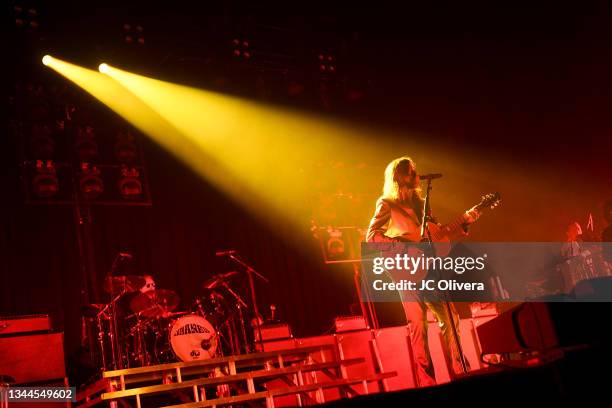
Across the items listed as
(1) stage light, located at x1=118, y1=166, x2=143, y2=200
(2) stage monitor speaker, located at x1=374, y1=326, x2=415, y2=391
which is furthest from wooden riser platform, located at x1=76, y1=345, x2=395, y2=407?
(1) stage light, located at x1=118, y1=166, x2=143, y2=200

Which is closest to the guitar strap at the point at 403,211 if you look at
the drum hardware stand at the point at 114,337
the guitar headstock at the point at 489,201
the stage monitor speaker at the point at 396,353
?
the guitar headstock at the point at 489,201

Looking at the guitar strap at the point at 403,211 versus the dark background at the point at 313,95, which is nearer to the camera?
the guitar strap at the point at 403,211

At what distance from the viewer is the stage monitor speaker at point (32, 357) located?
5.79 metres

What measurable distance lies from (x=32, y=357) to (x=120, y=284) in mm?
1311

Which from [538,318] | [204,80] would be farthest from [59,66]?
[538,318]

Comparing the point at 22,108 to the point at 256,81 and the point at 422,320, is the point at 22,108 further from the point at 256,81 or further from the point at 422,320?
the point at 422,320

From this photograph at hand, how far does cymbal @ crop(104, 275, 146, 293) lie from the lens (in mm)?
6945

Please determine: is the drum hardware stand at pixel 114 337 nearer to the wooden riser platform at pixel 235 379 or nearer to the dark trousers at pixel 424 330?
the wooden riser platform at pixel 235 379

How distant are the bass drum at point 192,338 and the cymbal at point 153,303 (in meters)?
0.43

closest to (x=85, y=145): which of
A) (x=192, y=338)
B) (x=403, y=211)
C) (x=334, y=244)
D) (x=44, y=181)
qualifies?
(x=44, y=181)

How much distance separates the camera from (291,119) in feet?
33.6

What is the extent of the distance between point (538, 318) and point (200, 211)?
21.6ft

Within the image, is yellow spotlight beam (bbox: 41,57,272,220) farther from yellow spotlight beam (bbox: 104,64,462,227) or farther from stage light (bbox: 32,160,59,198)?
stage light (bbox: 32,160,59,198)

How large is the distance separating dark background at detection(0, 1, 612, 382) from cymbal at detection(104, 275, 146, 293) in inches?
42.2
